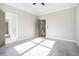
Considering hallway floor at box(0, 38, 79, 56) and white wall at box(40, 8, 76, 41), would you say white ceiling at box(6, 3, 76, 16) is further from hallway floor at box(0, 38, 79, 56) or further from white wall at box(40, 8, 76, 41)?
hallway floor at box(0, 38, 79, 56)

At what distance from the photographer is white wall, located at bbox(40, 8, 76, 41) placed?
6051 millimetres

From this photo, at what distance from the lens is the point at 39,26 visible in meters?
9.06

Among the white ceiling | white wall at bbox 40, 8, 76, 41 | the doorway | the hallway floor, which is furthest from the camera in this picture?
the doorway

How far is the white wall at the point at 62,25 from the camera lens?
6.05 meters

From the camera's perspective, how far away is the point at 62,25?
21.8 feet

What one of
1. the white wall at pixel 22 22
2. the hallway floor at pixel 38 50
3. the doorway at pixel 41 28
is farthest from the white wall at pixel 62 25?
the hallway floor at pixel 38 50

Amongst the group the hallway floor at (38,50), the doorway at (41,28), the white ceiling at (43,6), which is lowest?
the hallway floor at (38,50)

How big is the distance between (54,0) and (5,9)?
149 inches

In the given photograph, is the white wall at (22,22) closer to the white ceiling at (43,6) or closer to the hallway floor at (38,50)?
the white ceiling at (43,6)

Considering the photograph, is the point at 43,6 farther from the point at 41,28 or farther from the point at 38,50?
the point at 41,28

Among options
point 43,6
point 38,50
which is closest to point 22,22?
point 43,6

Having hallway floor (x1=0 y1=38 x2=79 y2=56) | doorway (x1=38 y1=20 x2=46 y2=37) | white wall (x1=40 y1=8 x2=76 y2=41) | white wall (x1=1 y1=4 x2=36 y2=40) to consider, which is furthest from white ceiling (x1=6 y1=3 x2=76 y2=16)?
doorway (x1=38 y1=20 x2=46 y2=37)

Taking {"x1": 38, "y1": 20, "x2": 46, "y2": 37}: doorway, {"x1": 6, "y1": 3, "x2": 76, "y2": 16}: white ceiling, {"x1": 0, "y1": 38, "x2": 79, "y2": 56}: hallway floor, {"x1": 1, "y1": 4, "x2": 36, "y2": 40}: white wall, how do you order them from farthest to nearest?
{"x1": 38, "y1": 20, "x2": 46, "y2": 37}: doorway
{"x1": 1, "y1": 4, "x2": 36, "y2": 40}: white wall
{"x1": 6, "y1": 3, "x2": 76, "y2": 16}: white ceiling
{"x1": 0, "y1": 38, "x2": 79, "y2": 56}: hallway floor

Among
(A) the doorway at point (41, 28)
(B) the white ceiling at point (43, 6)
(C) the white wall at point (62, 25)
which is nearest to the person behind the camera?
(B) the white ceiling at point (43, 6)
